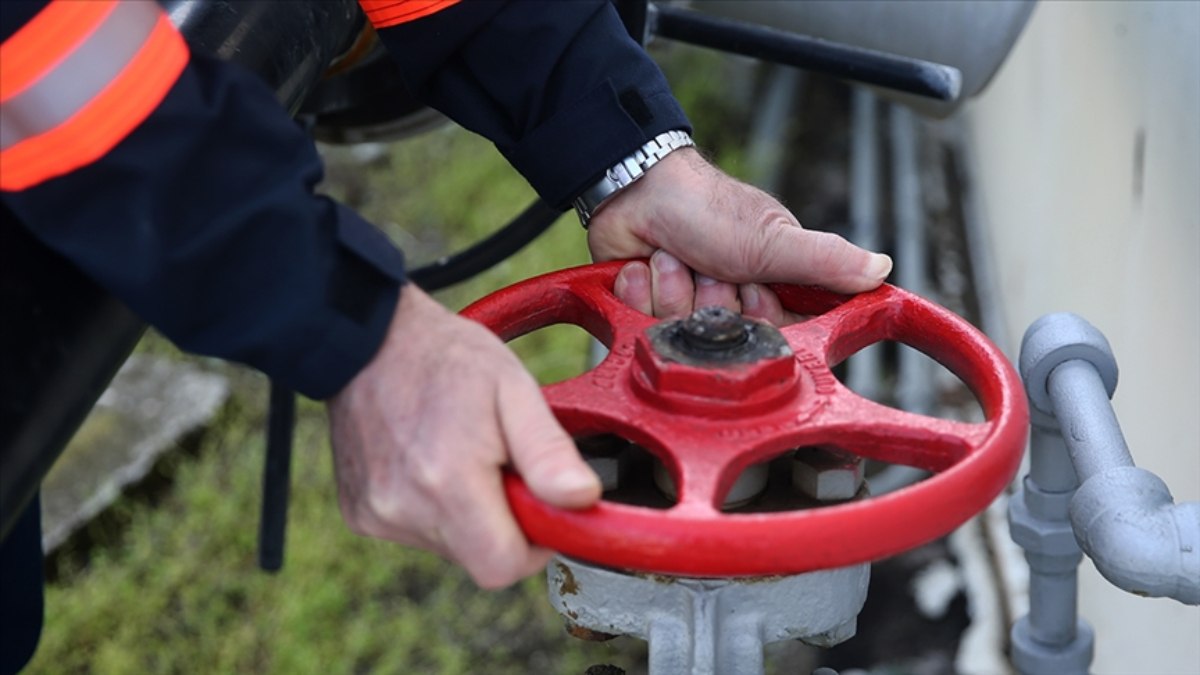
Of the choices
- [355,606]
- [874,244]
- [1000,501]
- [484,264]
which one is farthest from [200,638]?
[874,244]

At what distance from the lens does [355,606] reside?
2309 mm

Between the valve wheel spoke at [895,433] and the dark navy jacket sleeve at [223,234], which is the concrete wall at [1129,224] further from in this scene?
the dark navy jacket sleeve at [223,234]

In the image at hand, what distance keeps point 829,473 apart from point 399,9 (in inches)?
20.1

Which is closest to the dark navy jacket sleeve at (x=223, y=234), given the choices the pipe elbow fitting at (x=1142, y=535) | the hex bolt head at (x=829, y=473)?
the hex bolt head at (x=829, y=473)

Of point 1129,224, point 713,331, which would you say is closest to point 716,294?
point 713,331

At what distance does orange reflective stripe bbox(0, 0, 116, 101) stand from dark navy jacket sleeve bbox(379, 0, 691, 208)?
36 centimetres

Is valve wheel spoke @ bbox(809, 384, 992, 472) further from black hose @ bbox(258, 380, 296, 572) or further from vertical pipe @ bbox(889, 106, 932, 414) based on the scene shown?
vertical pipe @ bbox(889, 106, 932, 414)

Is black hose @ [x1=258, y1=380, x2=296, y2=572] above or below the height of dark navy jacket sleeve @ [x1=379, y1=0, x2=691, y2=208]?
below

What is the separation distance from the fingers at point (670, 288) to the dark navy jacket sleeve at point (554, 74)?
0.10 meters

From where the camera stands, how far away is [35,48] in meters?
0.84

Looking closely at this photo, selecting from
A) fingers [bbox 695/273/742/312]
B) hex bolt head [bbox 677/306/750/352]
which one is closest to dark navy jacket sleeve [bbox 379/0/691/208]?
fingers [bbox 695/273/742/312]

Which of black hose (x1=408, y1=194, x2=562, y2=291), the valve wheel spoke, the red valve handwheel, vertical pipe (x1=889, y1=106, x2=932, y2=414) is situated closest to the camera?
the red valve handwheel

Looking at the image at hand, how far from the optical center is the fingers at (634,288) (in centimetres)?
116

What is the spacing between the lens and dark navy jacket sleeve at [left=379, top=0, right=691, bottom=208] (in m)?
1.15
